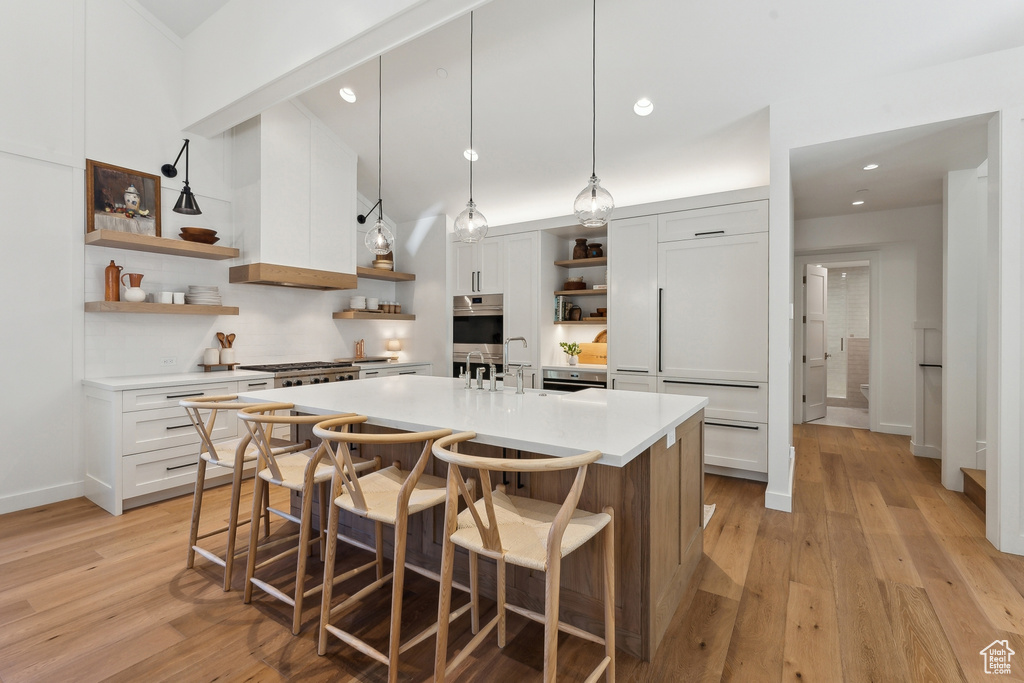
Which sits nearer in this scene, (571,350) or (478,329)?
(571,350)

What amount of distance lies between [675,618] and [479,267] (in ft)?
13.4

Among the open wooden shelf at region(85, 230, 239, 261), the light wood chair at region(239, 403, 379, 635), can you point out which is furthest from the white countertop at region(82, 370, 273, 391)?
the light wood chair at region(239, 403, 379, 635)

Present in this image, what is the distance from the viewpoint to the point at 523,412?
6.84 ft

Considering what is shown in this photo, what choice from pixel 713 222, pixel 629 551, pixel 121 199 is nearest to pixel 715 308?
pixel 713 222

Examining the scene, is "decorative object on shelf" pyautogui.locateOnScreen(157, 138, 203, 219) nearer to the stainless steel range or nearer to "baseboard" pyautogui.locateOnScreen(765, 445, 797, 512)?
the stainless steel range

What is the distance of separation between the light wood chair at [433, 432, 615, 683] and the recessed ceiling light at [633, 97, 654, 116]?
10.2ft

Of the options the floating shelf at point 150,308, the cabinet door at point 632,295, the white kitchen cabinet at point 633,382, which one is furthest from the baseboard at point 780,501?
the floating shelf at point 150,308

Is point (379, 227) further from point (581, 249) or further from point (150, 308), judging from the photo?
point (581, 249)

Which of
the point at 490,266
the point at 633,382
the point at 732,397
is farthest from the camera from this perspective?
the point at 490,266

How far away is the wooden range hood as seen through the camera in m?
4.05

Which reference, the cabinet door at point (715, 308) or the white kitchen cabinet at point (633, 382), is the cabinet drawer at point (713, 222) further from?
the white kitchen cabinet at point (633, 382)

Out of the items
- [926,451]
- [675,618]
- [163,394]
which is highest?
[163,394]

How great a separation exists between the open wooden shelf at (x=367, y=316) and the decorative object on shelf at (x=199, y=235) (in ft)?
4.79

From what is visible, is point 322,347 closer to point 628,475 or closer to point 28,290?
point 28,290
